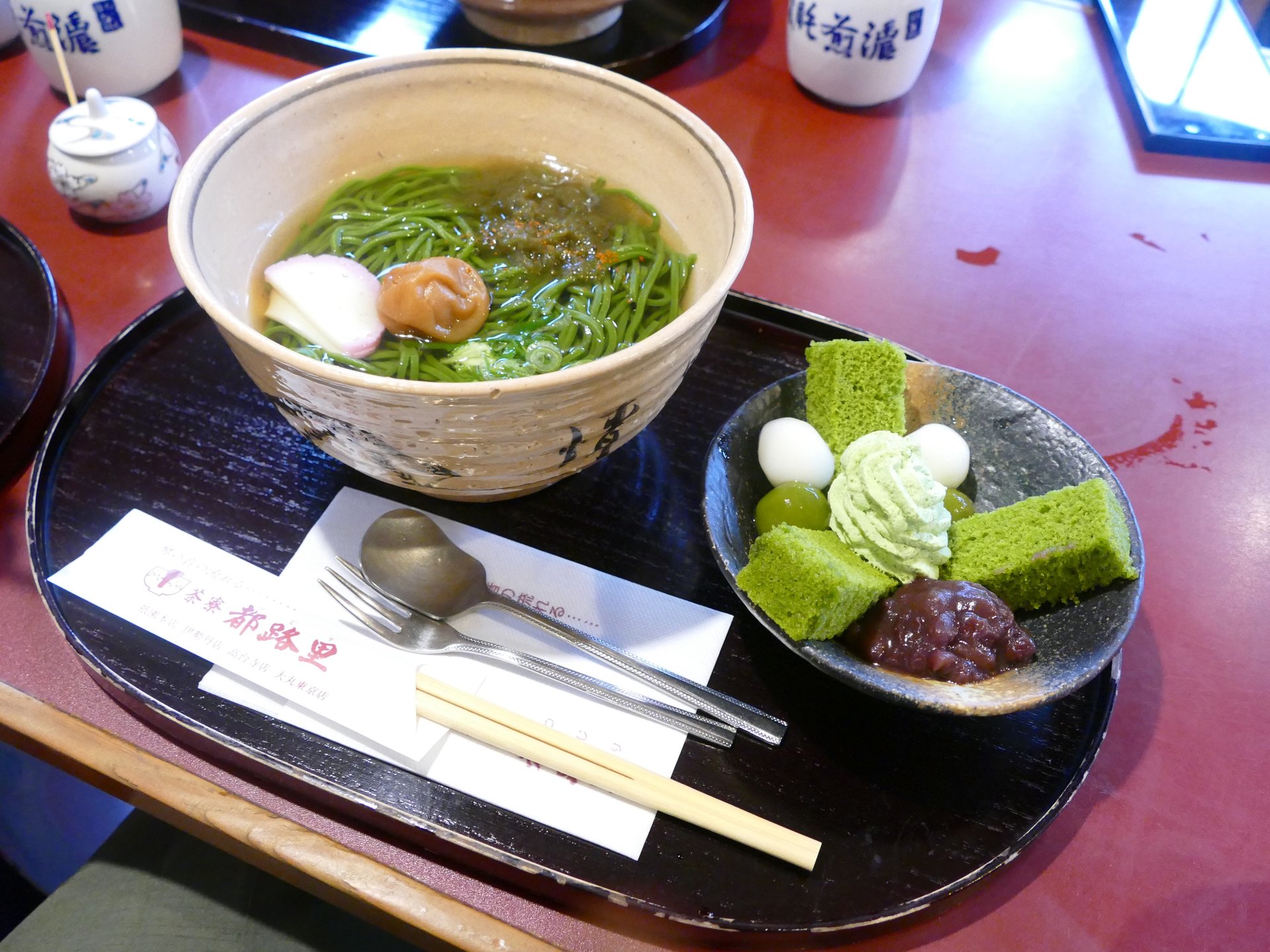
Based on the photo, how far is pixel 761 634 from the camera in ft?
3.76

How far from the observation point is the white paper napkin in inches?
38.6

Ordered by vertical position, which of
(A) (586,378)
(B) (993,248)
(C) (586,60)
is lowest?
(B) (993,248)

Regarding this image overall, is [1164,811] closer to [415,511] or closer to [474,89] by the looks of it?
[415,511]

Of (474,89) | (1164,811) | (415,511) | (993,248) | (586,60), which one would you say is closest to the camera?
(1164,811)

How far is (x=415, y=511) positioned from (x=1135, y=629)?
102 centimetres

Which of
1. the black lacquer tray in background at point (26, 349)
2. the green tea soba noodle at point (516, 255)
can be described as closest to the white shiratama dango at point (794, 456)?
the green tea soba noodle at point (516, 255)

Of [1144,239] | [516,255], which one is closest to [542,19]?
[516,255]

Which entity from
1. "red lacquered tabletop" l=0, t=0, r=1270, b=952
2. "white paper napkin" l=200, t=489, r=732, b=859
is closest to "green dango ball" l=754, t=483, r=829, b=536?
"white paper napkin" l=200, t=489, r=732, b=859

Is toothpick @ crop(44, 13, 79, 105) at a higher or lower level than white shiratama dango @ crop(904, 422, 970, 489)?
higher

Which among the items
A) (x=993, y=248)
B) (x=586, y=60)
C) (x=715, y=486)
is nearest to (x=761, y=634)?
(x=715, y=486)

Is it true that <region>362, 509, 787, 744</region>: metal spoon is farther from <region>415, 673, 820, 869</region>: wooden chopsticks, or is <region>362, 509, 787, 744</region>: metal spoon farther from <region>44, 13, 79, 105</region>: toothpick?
<region>44, 13, 79, 105</region>: toothpick

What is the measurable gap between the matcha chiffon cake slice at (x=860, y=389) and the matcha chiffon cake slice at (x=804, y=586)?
238mm

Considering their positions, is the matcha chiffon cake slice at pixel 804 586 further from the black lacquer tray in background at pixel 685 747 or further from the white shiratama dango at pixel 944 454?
the white shiratama dango at pixel 944 454

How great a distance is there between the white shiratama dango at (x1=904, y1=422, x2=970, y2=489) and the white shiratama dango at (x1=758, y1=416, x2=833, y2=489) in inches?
5.0
